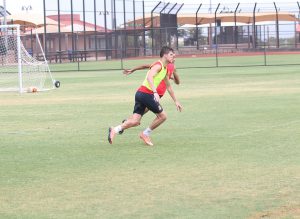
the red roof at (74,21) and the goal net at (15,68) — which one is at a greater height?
the red roof at (74,21)

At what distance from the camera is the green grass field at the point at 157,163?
7965mm

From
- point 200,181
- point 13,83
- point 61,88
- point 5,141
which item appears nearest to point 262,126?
point 5,141

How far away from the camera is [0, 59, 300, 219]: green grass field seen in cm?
796

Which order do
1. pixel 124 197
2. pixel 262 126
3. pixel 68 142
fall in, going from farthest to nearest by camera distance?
pixel 262 126 < pixel 68 142 < pixel 124 197

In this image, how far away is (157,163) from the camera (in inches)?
422

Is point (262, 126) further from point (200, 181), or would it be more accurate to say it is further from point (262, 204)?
point (262, 204)

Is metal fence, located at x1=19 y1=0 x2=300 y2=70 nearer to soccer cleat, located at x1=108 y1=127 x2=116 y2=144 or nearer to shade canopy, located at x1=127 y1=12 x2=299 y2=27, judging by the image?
shade canopy, located at x1=127 y1=12 x2=299 y2=27

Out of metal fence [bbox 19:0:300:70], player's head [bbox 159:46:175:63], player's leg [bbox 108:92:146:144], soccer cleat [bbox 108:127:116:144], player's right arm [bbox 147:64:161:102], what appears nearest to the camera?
player's right arm [bbox 147:64:161:102]

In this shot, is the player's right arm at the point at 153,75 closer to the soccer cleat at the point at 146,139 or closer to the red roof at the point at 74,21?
the soccer cleat at the point at 146,139

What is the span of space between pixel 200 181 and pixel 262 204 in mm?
1478

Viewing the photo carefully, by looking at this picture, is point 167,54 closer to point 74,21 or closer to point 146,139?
point 146,139

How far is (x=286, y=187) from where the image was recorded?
28.8 ft

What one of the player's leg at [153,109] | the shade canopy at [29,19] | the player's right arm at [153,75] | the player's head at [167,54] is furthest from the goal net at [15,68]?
the shade canopy at [29,19]

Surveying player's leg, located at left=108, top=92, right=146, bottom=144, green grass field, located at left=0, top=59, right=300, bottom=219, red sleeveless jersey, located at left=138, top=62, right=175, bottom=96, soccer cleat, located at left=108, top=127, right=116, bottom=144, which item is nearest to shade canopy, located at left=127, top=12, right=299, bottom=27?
green grass field, located at left=0, top=59, right=300, bottom=219
